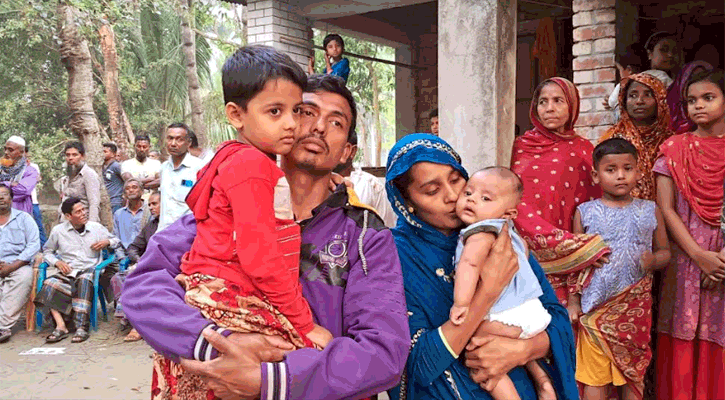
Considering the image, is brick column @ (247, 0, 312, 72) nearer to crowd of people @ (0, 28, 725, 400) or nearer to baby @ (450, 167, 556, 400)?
crowd of people @ (0, 28, 725, 400)

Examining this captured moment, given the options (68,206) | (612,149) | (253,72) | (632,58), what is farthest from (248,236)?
(68,206)

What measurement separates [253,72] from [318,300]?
66 centimetres

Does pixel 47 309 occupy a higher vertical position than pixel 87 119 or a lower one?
lower

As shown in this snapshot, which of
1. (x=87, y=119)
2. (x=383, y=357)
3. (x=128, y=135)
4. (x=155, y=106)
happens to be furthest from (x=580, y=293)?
(x=155, y=106)

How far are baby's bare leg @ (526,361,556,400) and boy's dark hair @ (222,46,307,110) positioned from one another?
116 cm

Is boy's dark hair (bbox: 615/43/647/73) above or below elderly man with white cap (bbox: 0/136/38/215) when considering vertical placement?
above

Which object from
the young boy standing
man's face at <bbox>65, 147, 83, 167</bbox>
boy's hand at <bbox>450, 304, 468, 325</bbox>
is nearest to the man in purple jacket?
boy's hand at <bbox>450, 304, 468, 325</bbox>

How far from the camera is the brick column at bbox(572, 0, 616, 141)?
16.6 feet

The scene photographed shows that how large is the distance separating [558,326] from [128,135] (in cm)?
1813

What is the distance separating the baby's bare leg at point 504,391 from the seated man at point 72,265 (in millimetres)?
6421

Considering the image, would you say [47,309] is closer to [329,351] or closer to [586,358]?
[586,358]

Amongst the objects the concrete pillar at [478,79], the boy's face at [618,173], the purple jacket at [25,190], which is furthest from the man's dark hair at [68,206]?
the boy's face at [618,173]

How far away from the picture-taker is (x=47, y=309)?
7.48 metres

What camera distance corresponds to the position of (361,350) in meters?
1.59
